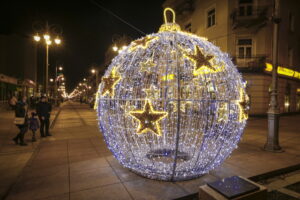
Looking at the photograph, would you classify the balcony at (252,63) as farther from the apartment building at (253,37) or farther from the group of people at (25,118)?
the group of people at (25,118)

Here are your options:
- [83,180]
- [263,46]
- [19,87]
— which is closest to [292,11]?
[263,46]

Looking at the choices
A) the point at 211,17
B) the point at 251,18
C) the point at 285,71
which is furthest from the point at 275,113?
the point at 211,17

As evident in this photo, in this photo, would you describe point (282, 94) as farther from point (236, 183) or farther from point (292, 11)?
point (236, 183)

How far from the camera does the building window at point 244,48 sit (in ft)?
57.0

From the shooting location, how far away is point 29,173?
14.7ft

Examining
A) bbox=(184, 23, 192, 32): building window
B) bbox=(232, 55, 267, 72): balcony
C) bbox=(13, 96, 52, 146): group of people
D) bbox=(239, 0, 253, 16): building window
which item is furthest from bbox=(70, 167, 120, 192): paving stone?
bbox=(184, 23, 192, 32): building window

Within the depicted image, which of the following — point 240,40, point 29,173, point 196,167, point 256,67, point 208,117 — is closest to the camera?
point 208,117

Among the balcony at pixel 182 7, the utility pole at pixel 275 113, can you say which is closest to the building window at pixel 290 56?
the balcony at pixel 182 7

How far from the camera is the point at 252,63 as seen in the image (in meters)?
16.5

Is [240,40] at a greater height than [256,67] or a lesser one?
greater

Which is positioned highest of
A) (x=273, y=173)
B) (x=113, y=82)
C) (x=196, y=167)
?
(x=113, y=82)

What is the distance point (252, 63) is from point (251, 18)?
3.88m

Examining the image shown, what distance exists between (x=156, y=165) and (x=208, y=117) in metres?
1.45

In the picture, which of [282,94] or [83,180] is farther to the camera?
[282,94]
